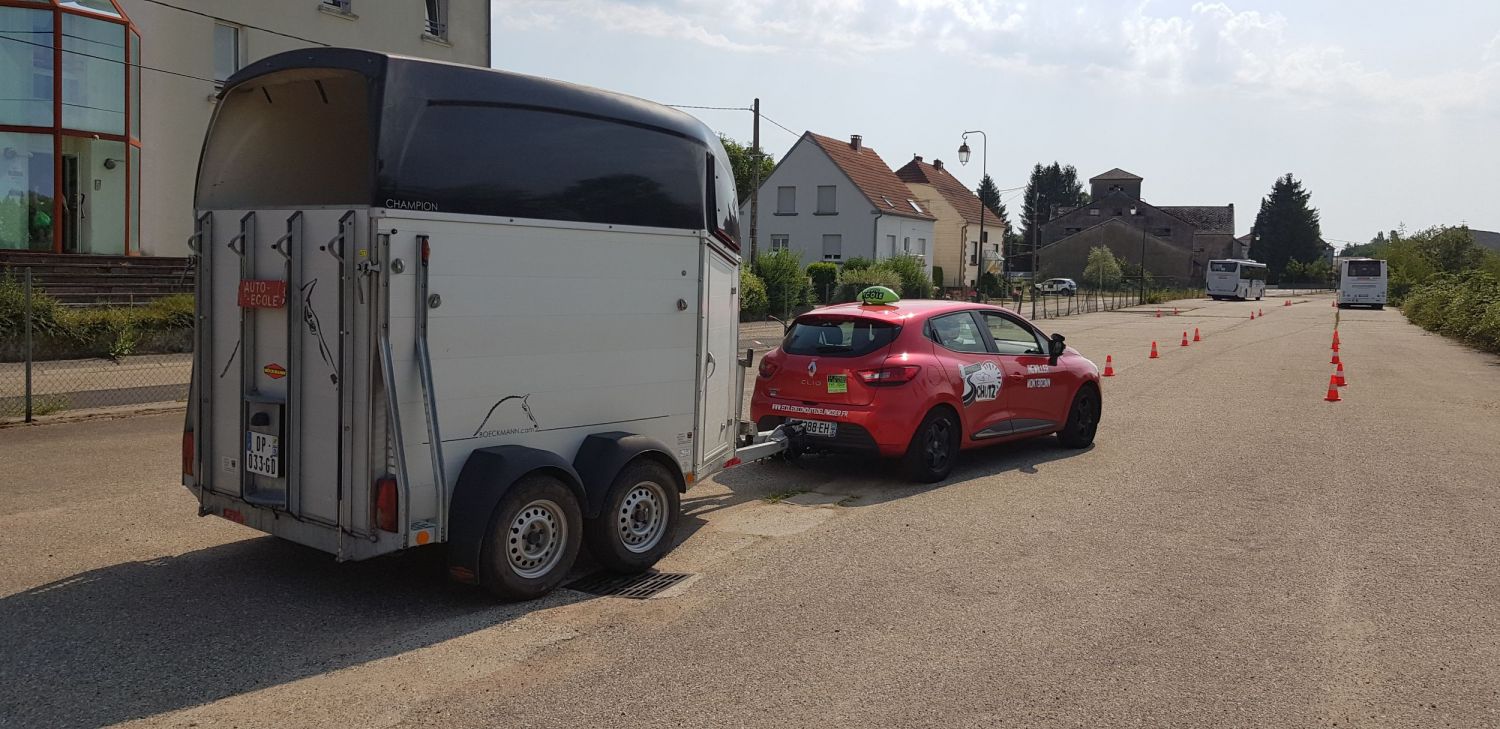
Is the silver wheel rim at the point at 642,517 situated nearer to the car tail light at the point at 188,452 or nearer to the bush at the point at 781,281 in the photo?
the car tail light at the point at 188,452

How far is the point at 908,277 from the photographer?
42281mm

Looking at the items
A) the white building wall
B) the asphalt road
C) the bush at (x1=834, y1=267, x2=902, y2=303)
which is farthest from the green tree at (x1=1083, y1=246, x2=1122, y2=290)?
the asphalt road

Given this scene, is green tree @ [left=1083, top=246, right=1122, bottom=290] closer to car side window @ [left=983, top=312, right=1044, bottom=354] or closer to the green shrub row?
the green shrub row

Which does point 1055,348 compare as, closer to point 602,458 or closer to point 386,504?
point 602,458

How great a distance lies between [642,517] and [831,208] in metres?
54.0

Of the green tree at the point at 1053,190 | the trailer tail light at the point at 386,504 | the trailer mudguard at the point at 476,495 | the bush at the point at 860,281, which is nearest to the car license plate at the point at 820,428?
the trailer mudguard at the point at 476,495

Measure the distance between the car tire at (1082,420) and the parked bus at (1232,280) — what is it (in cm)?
6700

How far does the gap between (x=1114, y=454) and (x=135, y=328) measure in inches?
580

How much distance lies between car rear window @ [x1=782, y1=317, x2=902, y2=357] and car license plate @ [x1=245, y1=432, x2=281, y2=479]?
15.0 ft

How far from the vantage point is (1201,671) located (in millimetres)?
4820

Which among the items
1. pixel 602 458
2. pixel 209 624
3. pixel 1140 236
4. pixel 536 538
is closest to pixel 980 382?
pixel 602 458

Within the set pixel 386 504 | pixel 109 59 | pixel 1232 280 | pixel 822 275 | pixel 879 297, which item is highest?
pixel 109 59

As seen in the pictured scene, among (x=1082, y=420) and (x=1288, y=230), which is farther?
(x=1288, y=230)

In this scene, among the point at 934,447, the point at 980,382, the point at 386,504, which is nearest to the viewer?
the point at 386,504
